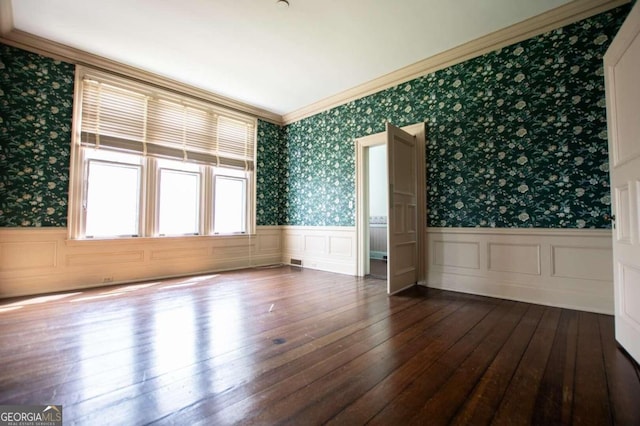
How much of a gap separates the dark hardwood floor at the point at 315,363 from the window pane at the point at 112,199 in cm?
115

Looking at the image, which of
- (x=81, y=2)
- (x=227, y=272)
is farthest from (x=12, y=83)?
(x=227, y=272)

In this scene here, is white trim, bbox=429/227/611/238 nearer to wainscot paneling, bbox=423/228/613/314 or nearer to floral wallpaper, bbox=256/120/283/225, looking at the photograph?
wainscot paneling, bbox=423/228/613/314

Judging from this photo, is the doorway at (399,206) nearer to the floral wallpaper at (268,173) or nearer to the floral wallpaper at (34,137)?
the floral wallpaper at (268,173)

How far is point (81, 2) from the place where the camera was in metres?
2.86

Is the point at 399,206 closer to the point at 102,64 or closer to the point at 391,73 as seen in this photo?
the point at 391,73

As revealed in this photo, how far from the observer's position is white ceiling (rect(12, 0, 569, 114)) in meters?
2.91

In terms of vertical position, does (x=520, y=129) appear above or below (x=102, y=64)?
below

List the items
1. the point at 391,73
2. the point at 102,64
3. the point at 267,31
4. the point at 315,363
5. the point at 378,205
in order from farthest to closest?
the point at 378,205, the point at 391,73, the point at 102,64, the point at 267,31, the point at 315,363

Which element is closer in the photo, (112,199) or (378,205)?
(112,199)

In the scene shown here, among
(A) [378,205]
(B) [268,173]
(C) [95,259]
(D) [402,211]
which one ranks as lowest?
(C) [95,259]

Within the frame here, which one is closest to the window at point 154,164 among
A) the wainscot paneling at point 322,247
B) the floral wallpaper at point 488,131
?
the floral wallpaper at point 488,131

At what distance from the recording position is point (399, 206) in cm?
361

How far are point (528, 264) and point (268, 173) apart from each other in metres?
4.59

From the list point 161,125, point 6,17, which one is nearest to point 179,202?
point 161,125
